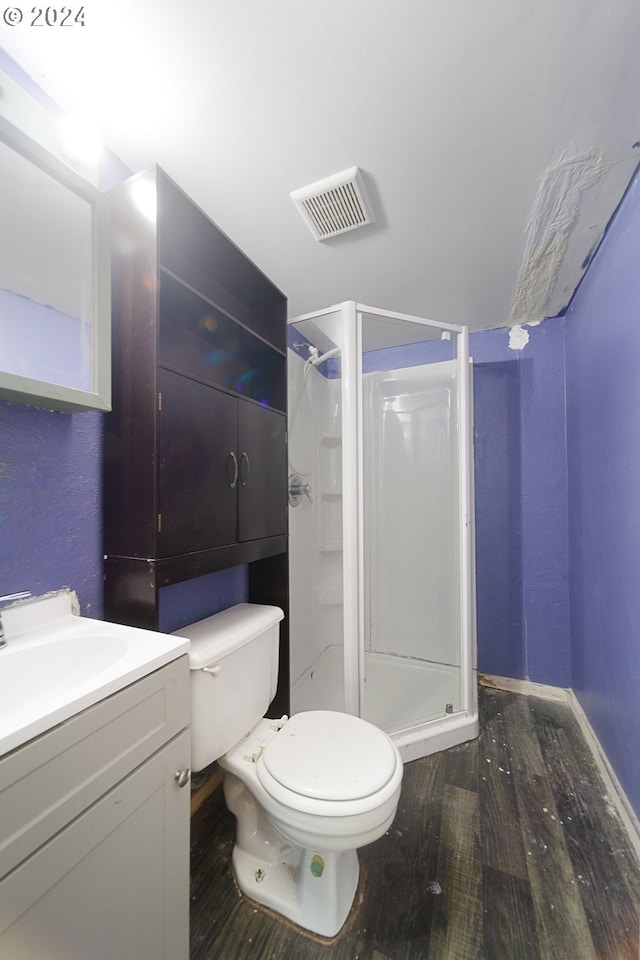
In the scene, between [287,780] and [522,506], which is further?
[522,506]

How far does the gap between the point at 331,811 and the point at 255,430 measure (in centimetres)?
116

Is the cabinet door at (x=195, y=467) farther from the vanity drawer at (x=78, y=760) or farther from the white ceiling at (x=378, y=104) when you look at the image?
the white ceiling at (x=378, y=104)

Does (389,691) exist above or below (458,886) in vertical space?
above

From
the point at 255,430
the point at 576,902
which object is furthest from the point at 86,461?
the point at 576,902

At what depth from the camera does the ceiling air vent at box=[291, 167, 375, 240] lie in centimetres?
120

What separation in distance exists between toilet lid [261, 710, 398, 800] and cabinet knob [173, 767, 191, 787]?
265 mm

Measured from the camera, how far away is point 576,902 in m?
1.05

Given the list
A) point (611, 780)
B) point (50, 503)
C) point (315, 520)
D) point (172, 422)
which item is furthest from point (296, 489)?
point (611, 780)

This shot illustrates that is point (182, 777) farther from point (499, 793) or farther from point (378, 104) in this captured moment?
point (378, 104)

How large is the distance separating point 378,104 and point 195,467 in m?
1.12

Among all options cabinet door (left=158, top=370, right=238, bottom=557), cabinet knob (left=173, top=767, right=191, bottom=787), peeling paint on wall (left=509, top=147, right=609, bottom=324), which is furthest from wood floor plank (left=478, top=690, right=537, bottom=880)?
peeling paint on wall (left=509, top=147, right=609, bottom=324)

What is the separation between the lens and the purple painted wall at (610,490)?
1.26 metres

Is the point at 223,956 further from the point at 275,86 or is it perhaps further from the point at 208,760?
the point at 275,86

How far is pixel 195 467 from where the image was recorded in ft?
3.66
